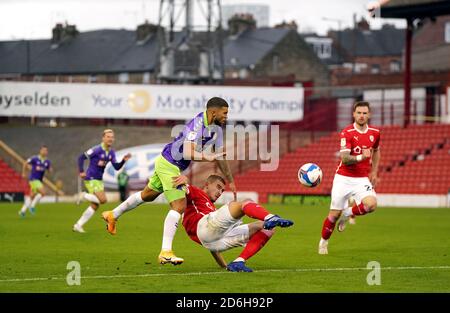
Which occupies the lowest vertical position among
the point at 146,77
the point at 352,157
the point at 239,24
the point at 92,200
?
the point at 92,200

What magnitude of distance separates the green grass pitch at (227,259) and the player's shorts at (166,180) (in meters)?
1.05

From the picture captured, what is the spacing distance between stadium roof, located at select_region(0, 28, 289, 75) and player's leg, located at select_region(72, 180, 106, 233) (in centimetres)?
6682

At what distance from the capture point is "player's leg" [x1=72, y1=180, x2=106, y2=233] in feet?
79.5

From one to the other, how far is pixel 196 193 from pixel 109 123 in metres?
45.7

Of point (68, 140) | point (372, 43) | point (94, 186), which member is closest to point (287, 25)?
point (372, 43)

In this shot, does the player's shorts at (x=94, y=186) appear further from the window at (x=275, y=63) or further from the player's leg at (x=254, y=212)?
the window at (x=275, y=63)

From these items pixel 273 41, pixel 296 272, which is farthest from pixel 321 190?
pixel 273 41

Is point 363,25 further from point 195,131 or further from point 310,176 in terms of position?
point 195,131

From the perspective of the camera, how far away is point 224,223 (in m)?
13.7

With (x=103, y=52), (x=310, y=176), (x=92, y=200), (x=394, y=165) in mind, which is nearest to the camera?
(x=310, y=176)

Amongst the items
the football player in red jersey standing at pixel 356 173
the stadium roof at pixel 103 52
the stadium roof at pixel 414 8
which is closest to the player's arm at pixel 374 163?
the football player in red jersey standing at pixel 356 173

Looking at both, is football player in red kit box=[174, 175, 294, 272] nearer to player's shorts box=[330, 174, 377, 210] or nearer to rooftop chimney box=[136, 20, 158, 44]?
player's shorts box=[330, 174, 377, 210]

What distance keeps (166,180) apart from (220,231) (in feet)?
6.29

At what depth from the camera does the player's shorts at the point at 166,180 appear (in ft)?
49.4
